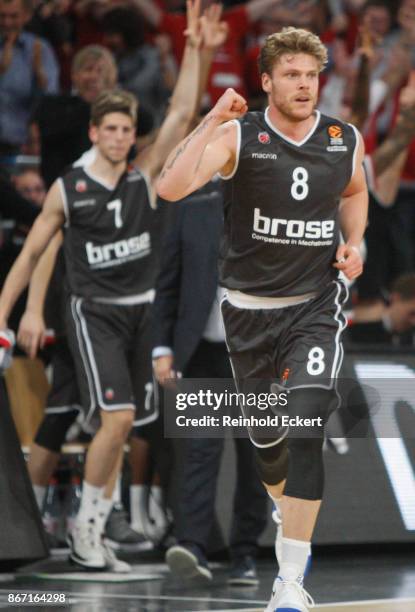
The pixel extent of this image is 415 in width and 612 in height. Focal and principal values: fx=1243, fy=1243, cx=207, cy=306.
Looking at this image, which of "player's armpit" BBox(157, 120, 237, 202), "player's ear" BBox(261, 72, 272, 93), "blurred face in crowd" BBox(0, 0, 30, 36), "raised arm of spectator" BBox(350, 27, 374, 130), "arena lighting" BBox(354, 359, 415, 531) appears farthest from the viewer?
"blurred face in crowd" BBox(0, 0, 30, 36)

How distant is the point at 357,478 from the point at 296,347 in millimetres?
2524

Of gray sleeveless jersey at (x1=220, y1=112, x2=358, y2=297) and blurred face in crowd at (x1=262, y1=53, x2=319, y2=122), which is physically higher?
blurred face in crowd at (x1=262, y1=53, x2=319, y2=122)

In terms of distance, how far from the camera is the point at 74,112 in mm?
8672

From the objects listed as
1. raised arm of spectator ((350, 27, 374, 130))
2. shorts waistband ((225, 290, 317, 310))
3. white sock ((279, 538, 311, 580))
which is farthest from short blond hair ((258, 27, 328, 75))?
raised arm of spectator ((350, 27, 374, 130))

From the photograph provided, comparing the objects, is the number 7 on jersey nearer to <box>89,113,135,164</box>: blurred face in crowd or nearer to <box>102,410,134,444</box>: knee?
<box>89,113,135,164</box>: blurred face in crowd

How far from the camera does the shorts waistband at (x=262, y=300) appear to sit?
5.62 metres

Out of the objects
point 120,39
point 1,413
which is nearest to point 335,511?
point 1,413

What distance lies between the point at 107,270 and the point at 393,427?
2.08 metres

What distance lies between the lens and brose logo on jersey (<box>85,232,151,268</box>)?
23.7ft

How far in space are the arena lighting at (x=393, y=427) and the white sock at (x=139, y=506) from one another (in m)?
1.55

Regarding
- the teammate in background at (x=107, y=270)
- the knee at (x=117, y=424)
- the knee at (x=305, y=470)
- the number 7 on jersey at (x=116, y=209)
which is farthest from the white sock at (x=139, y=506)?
the knee at (x=305, y=470)

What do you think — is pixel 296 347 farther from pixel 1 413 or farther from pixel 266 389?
pixel 1 413

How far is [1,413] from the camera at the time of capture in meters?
6.47

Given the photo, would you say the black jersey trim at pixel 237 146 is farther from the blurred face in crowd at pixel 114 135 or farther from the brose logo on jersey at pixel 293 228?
the blurred face in crowd at pixel 114 135
